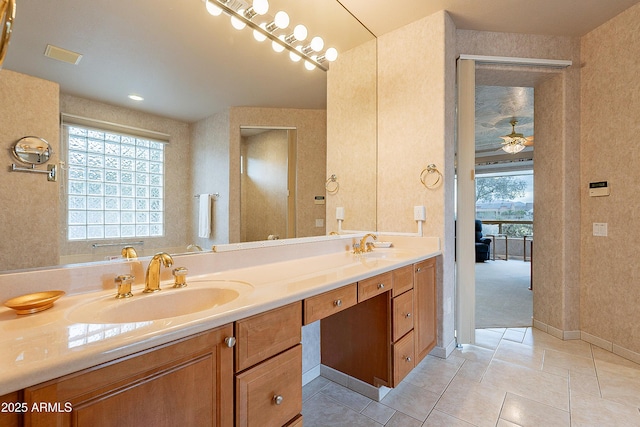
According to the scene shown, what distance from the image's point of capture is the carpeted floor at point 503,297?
9.36 ft

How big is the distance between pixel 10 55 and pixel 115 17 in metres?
0.37

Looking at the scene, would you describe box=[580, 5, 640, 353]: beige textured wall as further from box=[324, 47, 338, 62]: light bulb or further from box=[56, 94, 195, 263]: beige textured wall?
box=[56, 94, 195, 263]: beige textured wall

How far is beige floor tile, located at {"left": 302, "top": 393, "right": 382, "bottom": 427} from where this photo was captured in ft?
4.78

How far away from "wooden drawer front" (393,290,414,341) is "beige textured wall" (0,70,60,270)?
5.00 ft

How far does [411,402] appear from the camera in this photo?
63.8 inches

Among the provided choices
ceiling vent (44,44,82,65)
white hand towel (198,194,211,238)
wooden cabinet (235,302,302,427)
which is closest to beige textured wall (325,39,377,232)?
white hand towel (198,194,211,238)

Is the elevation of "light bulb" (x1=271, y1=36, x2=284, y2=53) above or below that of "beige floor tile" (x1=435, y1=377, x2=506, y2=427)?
above

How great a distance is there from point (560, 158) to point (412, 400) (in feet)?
7.70

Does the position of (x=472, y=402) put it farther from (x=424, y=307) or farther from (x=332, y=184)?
(x=332, y=184)

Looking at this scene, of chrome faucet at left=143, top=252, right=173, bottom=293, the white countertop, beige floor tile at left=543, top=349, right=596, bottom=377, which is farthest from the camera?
beige floor tile at left=543, top=349, right=596, bottom=377

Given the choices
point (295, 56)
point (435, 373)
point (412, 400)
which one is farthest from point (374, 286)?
point (295, 56)

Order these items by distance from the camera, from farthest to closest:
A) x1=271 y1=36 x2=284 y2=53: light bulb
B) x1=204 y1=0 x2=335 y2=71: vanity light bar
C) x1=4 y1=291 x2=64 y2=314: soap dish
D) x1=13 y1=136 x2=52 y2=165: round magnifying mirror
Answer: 1. x1=271 y1=36 x2=284 y2=53: light bulb
2. x1=204 y1=0 x2=335 y2=71: vanity light bar
3. x1=13 y1=136 x2=52 y2=165: round magnifying mirror
4. x1=4 y1=291 x2=64 y2=314: soap dish

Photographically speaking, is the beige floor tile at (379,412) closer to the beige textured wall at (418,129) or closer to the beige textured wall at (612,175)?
the beige textured wall at (418,129)

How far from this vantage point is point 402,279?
1661 millimetres
